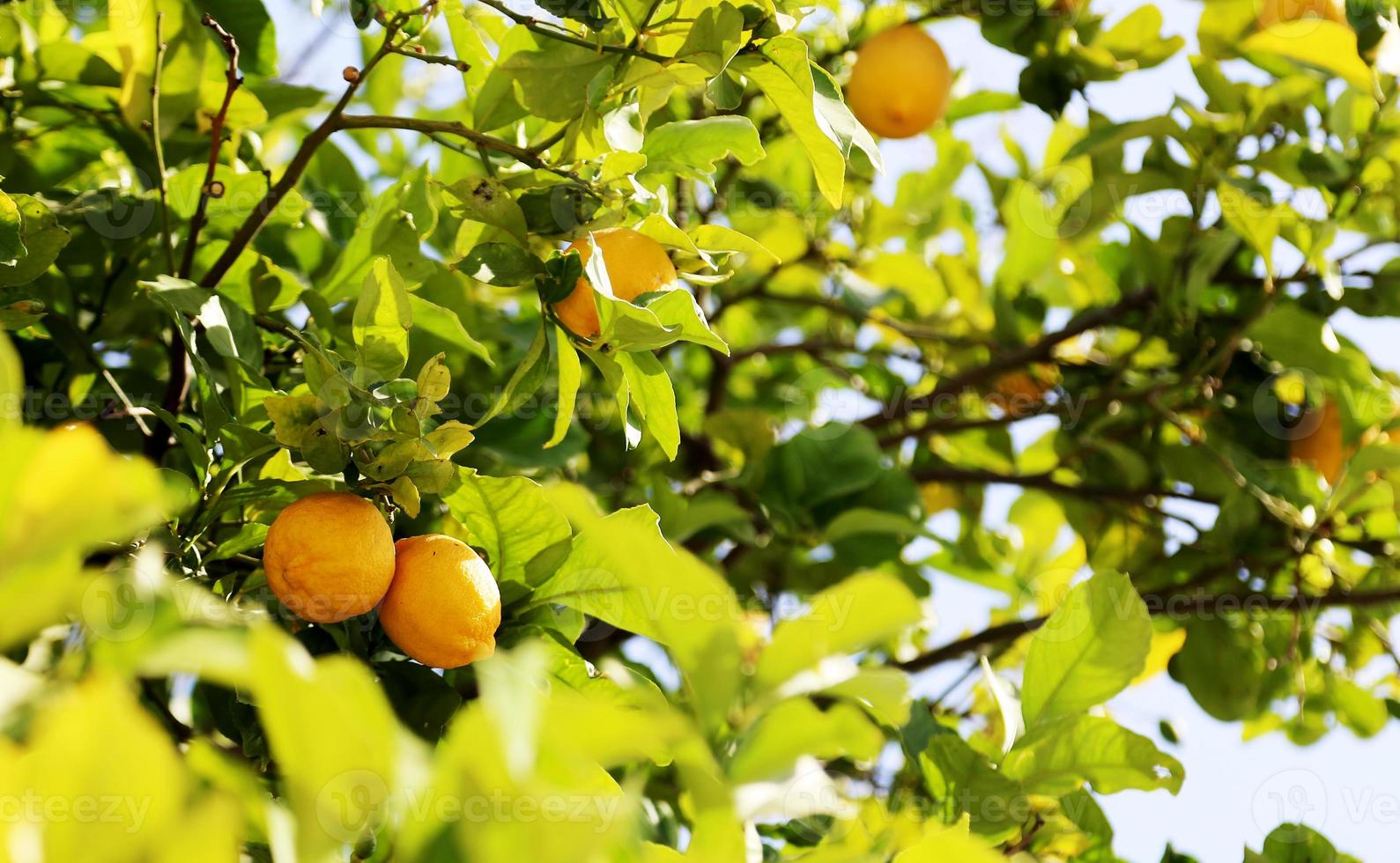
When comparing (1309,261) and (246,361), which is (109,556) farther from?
(1309,261)

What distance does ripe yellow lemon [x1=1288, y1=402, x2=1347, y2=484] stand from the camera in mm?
1941

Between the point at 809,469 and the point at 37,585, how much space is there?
4.76 ft

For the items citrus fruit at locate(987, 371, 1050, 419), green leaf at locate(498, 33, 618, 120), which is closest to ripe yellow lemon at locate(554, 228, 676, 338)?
green leaf at locate(498, 33, 618, 120)

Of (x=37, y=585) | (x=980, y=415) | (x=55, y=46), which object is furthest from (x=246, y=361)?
(x=980, y=415)

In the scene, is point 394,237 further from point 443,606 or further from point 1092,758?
point 1092,758

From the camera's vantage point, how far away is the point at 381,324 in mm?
954

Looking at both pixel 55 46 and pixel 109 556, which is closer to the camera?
pixel 109 556

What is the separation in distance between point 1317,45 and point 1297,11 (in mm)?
381

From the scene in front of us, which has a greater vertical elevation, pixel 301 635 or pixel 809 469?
pixel 301 635

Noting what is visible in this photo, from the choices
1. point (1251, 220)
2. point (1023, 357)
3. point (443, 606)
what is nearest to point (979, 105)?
point (1023, 357)

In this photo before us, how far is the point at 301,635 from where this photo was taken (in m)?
1.02

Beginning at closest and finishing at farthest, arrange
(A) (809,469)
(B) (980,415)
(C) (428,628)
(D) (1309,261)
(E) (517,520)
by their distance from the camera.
A: (C) (428,628) < (E) (517,520) < (D) (1309,261) < (A) (809,469) < (B) (980,415)

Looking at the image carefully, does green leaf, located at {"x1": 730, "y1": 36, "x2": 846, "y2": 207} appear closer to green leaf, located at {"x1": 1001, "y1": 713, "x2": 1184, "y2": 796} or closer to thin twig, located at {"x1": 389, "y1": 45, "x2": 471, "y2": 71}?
thin twig, located at {"x1": 389, "y1": 45, "x2": 471, "y2": 71}

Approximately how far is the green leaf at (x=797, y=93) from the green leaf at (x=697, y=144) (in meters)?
0.04
